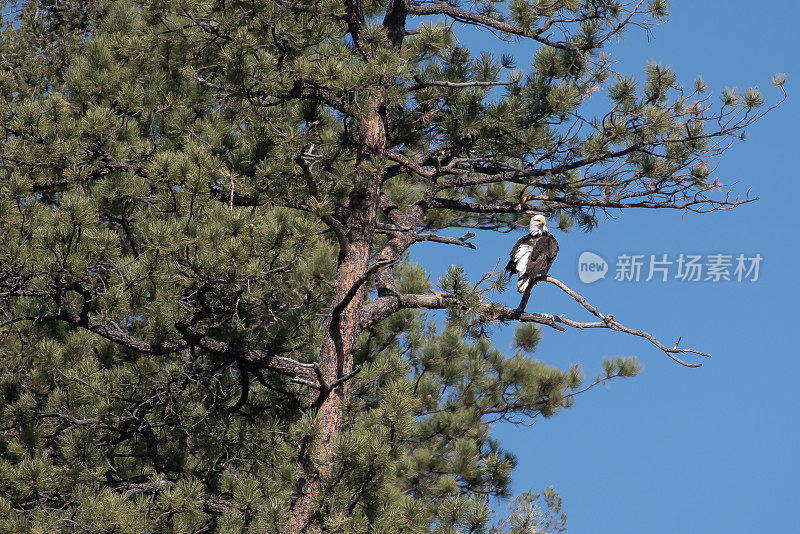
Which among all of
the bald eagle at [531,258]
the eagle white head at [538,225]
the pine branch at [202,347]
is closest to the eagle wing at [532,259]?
the bald eagle at [531,258]

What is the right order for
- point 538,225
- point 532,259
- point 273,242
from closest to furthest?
point 273,242, point 532,259, point 538,225

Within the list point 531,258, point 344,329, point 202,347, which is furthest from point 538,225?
point 202,347

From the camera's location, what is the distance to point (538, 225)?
679 centimetres

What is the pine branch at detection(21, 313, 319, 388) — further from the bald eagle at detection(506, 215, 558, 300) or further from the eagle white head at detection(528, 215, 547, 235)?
the eagle white head at detection(528, 215, 547, 235)

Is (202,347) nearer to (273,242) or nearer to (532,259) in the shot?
(273,242)

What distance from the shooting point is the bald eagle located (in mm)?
6258

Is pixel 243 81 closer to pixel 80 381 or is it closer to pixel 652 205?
pixel 80 381

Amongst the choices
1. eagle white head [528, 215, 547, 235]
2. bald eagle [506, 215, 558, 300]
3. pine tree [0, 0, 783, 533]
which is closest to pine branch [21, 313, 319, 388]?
pine tree [0, 0, 783, 533]

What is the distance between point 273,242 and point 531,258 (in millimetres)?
2027

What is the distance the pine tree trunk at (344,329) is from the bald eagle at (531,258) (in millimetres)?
1126

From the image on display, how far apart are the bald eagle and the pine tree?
0.31 m

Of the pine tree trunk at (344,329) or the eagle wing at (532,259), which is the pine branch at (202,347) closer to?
the pine tree trunk at (344,329)

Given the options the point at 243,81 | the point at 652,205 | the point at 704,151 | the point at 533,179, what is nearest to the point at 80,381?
the point at 243,81

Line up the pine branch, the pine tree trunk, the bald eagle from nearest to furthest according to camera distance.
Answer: the pine tree trunk → the pine branch → the bald eagle
